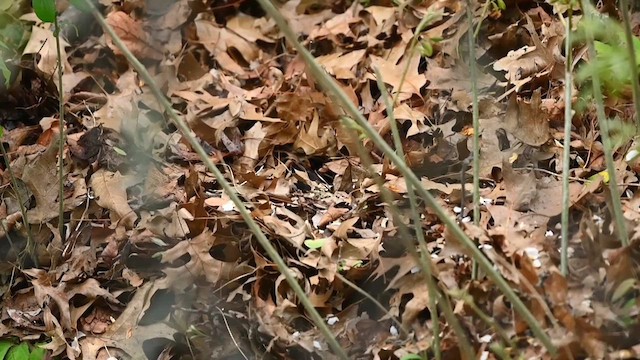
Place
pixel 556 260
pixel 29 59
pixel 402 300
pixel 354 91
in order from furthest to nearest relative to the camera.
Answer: pixel 29 59, pixel 354 91, pixel 402 300, pixel 556 260

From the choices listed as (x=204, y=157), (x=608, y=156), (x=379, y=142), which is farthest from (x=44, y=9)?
(x=608, y=156)

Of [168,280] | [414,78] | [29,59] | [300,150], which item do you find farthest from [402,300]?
[29,59]

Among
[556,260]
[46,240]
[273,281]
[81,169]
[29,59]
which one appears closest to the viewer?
[556,260]

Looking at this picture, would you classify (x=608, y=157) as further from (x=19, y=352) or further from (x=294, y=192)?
(x=19, y=352)

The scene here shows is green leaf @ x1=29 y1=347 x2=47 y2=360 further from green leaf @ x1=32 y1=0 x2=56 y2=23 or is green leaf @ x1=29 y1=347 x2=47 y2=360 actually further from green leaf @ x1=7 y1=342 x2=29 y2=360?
green leaf @ x1=32 y1=0 x2=56 y2=23

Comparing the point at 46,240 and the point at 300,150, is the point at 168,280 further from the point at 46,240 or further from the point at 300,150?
the point at 300,150

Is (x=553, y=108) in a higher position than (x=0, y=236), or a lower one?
higher

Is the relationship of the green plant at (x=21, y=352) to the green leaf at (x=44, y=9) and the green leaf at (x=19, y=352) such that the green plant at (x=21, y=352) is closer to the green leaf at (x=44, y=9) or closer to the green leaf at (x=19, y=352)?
the green leaf at (x=19, y=352)
